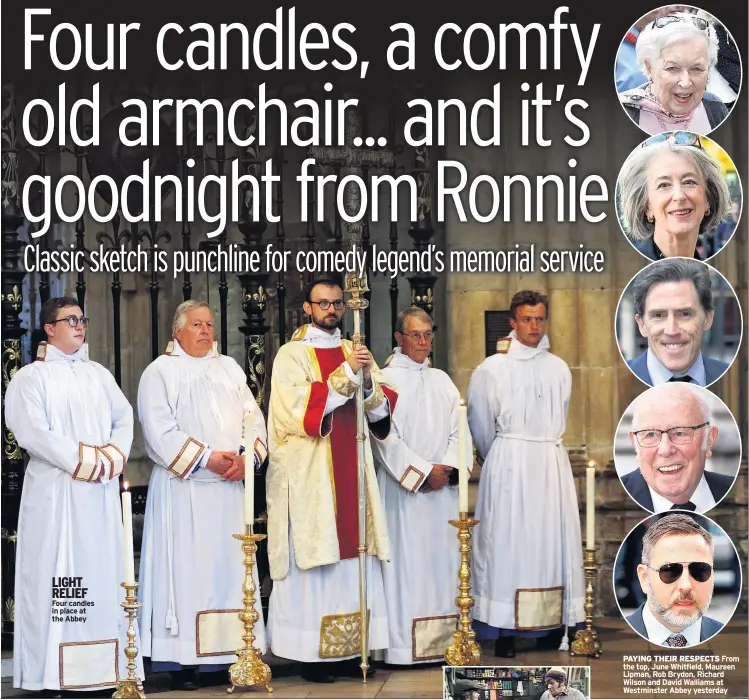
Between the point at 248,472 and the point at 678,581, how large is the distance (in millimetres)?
2264

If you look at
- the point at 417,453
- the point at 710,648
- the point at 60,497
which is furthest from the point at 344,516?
the point at 710,648

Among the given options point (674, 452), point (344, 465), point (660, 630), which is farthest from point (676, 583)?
point (344, 465)

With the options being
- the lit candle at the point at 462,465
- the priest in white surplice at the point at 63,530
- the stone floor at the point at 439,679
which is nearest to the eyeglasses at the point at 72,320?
the priest in white surplice at the point at 63,530

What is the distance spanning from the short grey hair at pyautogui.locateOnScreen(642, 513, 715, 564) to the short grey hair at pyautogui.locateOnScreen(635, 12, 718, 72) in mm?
2232

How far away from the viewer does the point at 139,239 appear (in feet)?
29.5

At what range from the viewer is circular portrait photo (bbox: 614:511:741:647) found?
8.83m

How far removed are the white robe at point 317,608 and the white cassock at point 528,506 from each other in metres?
0.65

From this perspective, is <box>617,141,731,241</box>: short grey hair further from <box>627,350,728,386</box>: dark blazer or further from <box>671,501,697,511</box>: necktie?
<box>671,501,697,511</box>: necktie

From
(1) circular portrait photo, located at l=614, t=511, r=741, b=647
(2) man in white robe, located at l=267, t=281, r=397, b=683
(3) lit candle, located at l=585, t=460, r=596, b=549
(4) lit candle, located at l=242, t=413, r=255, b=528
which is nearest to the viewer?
(4) lit candle, located at l=242, t=413, r=255, b=528

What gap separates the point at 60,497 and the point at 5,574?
0.78 m

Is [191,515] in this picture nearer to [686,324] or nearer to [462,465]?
[462,465]

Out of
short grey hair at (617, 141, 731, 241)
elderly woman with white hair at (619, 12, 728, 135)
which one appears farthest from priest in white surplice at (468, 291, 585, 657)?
elderly woman with white hair at (619, 12, 728, 135)

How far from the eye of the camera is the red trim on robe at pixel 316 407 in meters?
8.63

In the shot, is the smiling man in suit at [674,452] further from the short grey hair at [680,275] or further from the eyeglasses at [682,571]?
the short grey hair at [680,275]
